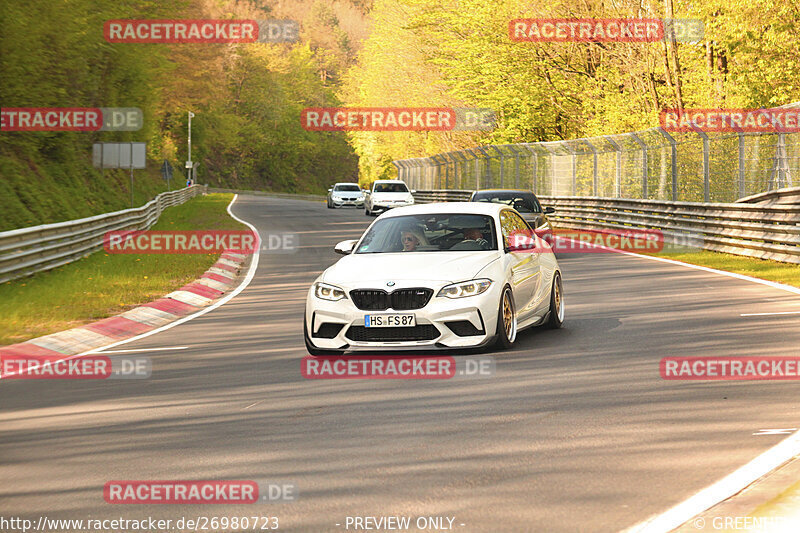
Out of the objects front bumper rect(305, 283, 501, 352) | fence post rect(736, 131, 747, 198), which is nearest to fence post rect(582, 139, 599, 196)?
fence post rect(736, 131, 747, 198)

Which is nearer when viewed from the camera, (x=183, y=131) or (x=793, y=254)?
(x=793, y=254)

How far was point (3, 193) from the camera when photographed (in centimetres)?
2609

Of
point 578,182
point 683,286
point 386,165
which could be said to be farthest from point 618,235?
point 386,165

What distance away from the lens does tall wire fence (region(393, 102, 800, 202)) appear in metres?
24.5

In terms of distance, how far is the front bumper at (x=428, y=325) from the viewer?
10.7 meters

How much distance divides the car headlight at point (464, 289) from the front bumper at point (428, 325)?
54 millimetres

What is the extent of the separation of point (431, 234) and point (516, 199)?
12.3 metres

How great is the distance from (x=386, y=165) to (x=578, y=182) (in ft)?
215

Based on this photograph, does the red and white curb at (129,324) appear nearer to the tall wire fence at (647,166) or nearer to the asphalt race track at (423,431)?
the asphalt race track at (423,431)

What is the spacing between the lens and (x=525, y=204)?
24.3 m

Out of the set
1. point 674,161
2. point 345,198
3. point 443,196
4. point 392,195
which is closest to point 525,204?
point 674,161

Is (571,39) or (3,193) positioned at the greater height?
(571,39)

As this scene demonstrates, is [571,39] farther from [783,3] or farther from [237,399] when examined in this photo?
[237,399]

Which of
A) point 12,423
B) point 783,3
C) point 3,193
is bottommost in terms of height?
point 12,423
